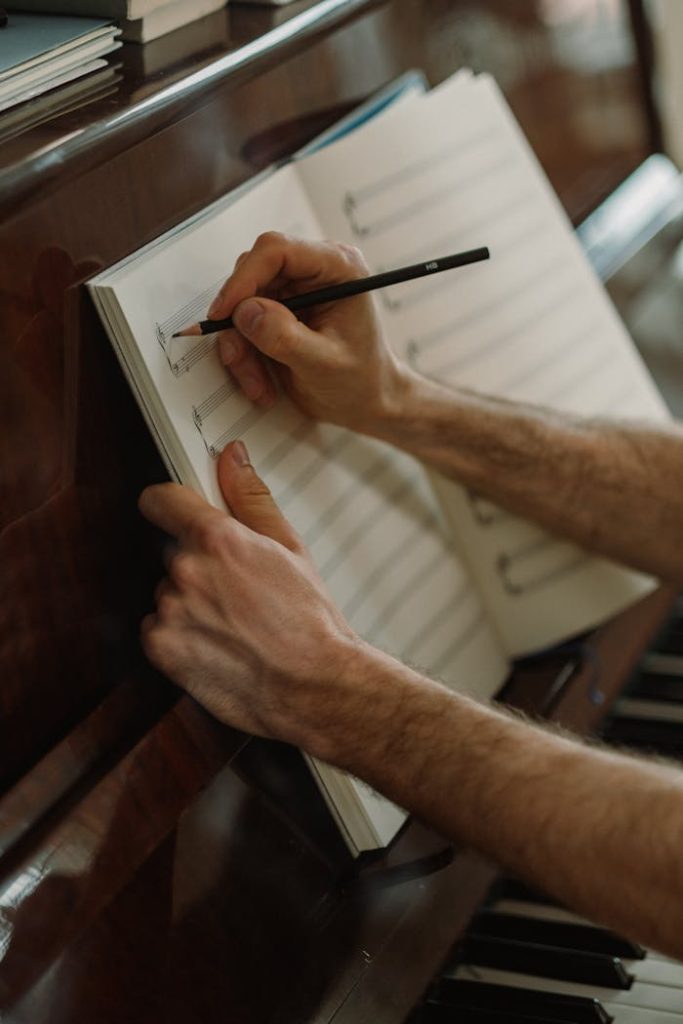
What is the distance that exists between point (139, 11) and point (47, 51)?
14 cm

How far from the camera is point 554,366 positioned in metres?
1.39

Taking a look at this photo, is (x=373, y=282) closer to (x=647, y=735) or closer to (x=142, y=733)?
(x=142, y=733)

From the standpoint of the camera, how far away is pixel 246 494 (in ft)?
3.32

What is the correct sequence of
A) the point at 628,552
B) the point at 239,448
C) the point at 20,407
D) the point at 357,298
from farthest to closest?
1. the point at 628,552
2. the point at 357,298
3. the point at 239,448
4. the point at 20,407

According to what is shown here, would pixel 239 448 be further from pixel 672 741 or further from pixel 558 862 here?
pixel 672 741

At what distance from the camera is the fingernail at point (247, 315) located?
1.02 m

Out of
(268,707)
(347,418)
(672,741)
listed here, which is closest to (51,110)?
(347,418)

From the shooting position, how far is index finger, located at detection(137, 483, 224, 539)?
0.97m

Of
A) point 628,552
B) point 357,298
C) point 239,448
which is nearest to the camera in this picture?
point 239,448

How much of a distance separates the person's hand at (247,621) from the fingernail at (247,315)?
0.09 metres

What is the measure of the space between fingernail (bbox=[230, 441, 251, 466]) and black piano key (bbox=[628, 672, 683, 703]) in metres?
0.64

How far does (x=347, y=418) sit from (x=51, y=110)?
1.18ft

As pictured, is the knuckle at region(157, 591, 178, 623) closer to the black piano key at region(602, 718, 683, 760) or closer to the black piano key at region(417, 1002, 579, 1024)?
the black piano key at region(417, 1002, 579, 1024)

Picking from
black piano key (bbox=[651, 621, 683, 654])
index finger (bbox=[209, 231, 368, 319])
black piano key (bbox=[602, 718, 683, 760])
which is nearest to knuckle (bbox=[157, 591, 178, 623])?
index finger (bbox=[209, 231, 368, 319])
